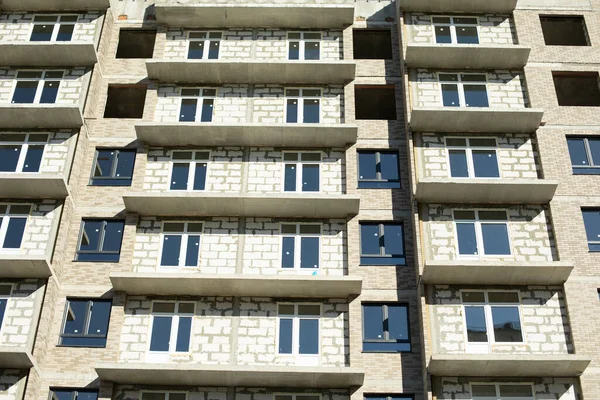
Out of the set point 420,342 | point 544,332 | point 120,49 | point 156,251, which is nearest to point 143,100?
point 120,49

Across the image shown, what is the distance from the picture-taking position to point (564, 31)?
3672 centimetres

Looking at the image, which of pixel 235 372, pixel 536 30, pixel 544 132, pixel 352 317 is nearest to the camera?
pixel 235 372

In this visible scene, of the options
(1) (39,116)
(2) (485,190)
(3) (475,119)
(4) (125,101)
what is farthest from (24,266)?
(3) (475,119)

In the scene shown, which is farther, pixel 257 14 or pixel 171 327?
pixel 257 14

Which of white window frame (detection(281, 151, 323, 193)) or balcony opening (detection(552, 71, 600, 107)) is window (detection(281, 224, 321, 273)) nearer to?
white window frame (detection(281, 151, 323, 193))

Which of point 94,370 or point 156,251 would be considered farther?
point 156,251

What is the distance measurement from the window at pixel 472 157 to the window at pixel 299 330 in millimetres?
7678

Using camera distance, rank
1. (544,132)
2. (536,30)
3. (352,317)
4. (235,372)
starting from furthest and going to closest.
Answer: (536,30) < (544,132) < (352,317) < (235,372)

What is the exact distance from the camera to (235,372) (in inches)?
1048

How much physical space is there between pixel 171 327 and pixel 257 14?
46.8 feet

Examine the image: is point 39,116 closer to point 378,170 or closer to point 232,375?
point 232,375

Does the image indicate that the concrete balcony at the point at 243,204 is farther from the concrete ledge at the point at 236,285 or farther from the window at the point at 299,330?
the window at the point at 299,330

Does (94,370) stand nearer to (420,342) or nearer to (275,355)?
(275,355)

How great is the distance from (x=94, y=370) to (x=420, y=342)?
433 inches
